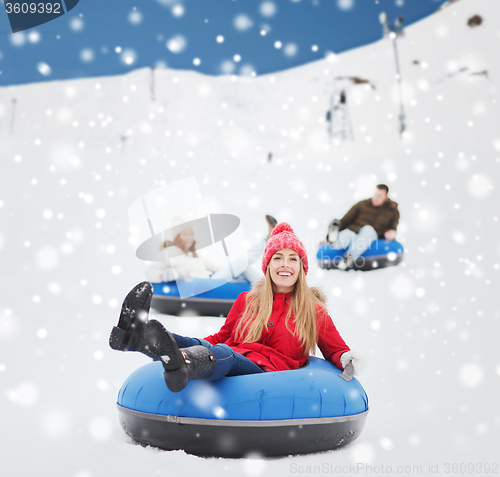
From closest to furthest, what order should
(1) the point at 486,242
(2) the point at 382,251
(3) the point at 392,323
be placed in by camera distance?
(3) the point at 392,323
(2) the point at 382,251
(1) the point at 486,242

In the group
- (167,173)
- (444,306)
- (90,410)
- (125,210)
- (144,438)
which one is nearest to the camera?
(144,438)

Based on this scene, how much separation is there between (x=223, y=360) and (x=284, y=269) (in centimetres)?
70

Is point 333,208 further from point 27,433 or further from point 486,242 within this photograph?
point 27,433

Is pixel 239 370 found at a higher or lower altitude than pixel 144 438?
higher

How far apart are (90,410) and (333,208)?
22.4 feet

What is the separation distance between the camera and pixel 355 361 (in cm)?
218

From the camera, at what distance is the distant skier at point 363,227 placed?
5863 millimetres

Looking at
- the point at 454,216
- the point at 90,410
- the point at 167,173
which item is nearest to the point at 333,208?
the point at 454,216

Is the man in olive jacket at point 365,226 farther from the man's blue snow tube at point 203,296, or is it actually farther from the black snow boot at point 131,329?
the black snow boot at point 131,329

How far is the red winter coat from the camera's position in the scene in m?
2.24

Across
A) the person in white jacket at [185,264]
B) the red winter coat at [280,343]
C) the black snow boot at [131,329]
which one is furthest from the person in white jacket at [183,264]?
the black snow boot at [131,329]

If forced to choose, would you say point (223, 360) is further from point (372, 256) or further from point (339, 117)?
point (339, 117)

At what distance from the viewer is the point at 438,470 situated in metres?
2.01

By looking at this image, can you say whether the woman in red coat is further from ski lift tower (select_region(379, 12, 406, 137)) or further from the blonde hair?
ski lift tower (select_region(379, 12, 406, 137))
